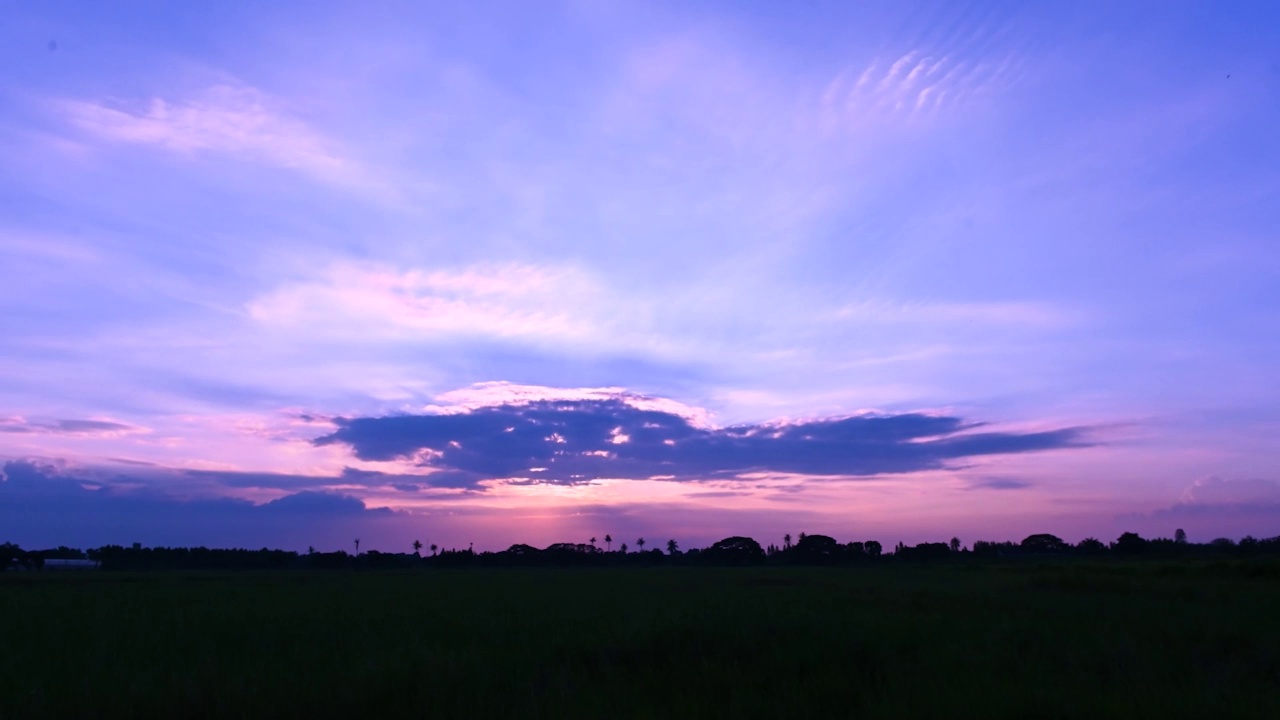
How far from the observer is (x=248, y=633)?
1702cm

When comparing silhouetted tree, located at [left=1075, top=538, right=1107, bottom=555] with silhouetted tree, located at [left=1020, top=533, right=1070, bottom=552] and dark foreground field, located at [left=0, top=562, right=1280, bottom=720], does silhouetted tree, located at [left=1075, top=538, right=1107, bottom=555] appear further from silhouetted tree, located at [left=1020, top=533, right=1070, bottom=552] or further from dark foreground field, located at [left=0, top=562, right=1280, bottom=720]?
dark foreground field, located at [left=0, top=562, right=1280, bottom=720]

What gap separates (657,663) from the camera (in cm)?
1255

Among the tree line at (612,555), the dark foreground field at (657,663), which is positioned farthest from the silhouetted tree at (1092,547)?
the dark foreground field at (657,663)

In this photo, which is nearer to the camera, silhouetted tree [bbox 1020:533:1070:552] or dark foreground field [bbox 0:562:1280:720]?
dark foreground field [bbox 0:562:1280:720]

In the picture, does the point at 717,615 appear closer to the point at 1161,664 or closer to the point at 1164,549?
the point at 1161,664

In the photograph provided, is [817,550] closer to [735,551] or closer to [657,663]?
[735,551]

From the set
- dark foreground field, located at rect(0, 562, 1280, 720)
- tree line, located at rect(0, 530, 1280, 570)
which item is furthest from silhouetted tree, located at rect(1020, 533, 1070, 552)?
dark foreground field, located at rect(0, 562, 1280, 720)

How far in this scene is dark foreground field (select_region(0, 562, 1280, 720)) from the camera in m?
9.50

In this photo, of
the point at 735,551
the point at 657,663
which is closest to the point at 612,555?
the point at 735,551

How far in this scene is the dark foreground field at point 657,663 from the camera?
9.50 meters

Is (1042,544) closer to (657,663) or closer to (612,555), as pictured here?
(612,555)

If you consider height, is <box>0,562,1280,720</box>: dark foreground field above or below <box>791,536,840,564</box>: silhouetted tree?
below

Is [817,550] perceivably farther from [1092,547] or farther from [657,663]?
[657,663]

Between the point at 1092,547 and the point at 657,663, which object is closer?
the point at 657,663
